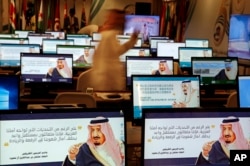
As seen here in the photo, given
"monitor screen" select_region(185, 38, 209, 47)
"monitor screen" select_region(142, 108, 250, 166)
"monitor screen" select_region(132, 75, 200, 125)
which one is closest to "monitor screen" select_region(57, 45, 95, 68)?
"monitor screen" select_region(185, 38, 209, 47)

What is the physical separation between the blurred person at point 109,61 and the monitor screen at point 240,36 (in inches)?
144

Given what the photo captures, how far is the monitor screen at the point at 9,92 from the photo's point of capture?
3.25 meters

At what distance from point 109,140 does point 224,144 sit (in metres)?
0.55

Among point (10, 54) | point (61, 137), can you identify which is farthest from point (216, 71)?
point (61, 137)

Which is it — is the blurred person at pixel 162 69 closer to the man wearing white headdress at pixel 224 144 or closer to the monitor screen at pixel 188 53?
the monitor screen at pixel 188 53

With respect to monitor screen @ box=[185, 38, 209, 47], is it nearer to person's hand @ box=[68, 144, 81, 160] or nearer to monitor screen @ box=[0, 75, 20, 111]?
monitor screen @ box=[0, 75, 20, 111]

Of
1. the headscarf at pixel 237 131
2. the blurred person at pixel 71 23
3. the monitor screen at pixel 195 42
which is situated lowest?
the headscarf at pixel 237 131

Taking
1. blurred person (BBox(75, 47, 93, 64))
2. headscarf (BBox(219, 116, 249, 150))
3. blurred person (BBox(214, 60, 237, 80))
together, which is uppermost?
blurred person (BBox(75, 47, 93, 64))

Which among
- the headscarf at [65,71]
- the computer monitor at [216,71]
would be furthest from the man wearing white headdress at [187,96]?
the headscarf at [65,71]

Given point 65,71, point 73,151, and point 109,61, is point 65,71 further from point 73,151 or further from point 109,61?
point 73,151

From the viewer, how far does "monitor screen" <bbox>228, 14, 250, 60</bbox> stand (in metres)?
8.88

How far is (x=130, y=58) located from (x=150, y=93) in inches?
81.8

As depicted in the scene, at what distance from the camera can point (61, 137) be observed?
1979 mm

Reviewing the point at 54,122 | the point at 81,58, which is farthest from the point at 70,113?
the point at 81,58
